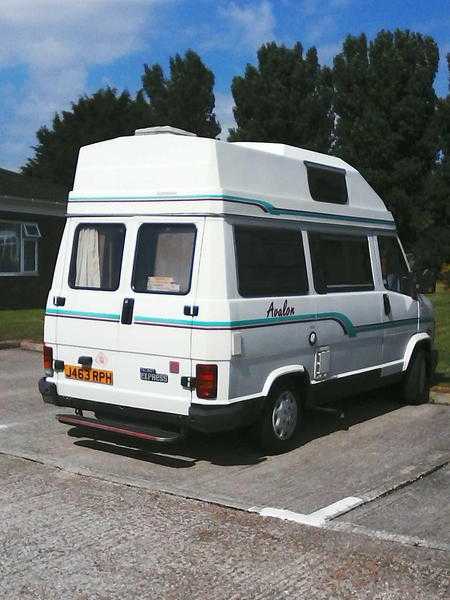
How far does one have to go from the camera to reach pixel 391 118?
34250 millimetres

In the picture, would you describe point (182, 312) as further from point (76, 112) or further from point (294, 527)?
point (76, 112)

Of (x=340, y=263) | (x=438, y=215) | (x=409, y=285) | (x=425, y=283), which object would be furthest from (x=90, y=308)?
(x=438, y=215)

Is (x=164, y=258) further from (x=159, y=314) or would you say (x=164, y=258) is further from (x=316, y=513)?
(x=316, y=513)

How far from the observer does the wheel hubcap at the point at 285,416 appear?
6844mm

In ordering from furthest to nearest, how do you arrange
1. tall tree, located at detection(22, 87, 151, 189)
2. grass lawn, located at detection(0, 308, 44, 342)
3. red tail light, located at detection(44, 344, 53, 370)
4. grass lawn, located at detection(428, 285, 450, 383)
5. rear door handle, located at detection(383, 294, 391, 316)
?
tall tree, located at detection(22, 87, 151, 189), grass lawn, located at detection(0, 308, 44, 342), grass lawn, located at detection(428, 285, 450, 383), rear door handle, located at detection(383, 294, 391, 316), red tail light, located at detection(44, 344, 53, 370)

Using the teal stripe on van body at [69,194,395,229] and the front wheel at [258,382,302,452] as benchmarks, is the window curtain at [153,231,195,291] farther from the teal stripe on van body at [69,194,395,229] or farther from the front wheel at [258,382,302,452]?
the front wheel at [258,382,302,452]

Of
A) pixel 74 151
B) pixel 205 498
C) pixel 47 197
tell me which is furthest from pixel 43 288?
pixel 74 151

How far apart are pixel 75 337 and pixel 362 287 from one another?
2974 millimetres

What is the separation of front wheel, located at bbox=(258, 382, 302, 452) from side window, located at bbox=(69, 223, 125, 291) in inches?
65.2

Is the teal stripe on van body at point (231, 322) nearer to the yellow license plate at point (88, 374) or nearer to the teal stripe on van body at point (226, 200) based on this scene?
the yellow license plate at point (88, 374)

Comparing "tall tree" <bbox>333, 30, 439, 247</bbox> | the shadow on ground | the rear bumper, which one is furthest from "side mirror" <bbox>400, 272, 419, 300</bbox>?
"tall tree" <bbox>333, 30, 439, 247</bbox>

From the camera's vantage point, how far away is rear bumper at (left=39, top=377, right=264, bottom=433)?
618 cm

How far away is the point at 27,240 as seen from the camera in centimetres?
2081

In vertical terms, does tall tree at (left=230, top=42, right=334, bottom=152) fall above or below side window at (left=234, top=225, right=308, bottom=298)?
above
